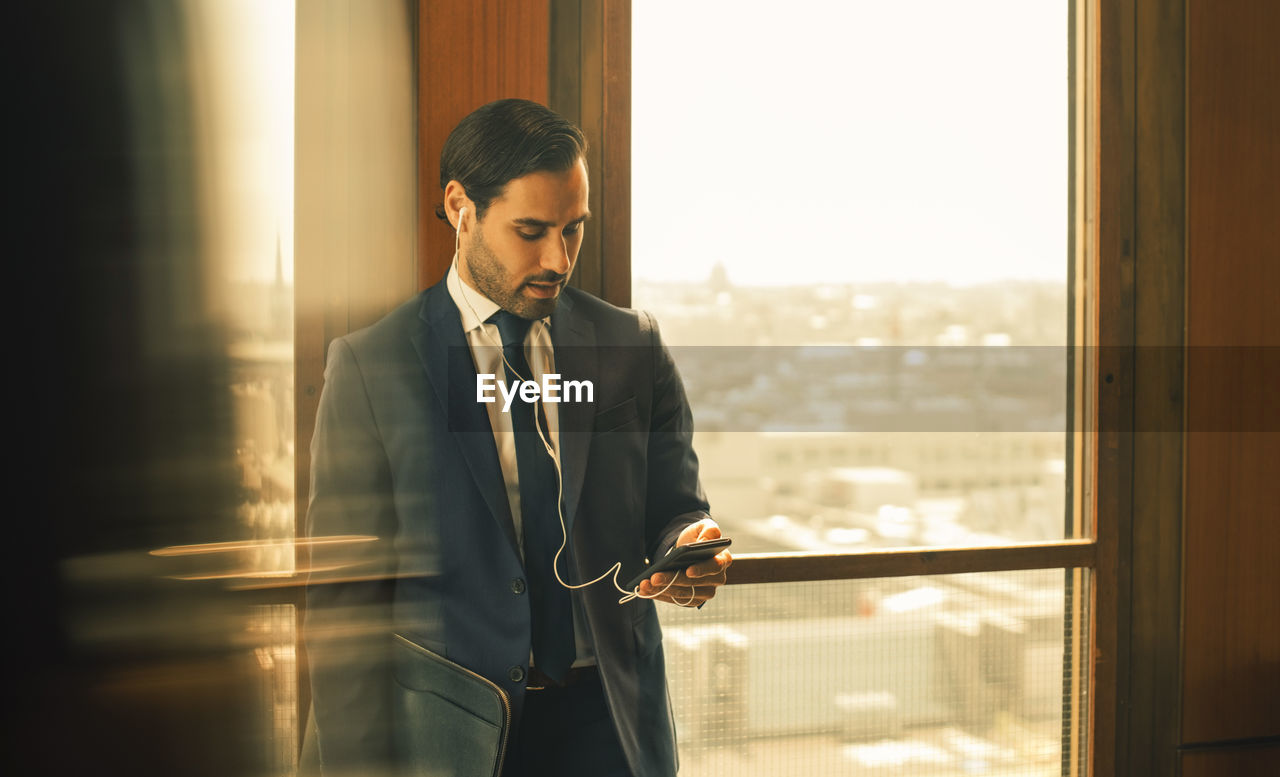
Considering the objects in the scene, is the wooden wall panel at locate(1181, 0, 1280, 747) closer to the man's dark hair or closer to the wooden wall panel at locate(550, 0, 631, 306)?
the wooden wall panel at locate(550, 0, 631, 306)

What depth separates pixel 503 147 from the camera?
1116mm

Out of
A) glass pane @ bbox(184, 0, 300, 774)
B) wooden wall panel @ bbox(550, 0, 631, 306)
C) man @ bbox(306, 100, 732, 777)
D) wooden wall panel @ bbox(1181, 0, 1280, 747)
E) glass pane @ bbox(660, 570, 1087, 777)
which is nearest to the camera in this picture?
glass pane @ bbox(184, 0, 300, 774)

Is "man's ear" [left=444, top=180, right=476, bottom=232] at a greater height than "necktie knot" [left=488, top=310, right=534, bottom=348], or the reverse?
"man's ear" [left=444, top=180, right=476, bottom=232]

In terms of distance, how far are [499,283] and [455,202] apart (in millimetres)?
123

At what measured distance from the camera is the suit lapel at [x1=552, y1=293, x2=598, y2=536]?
3.70ft

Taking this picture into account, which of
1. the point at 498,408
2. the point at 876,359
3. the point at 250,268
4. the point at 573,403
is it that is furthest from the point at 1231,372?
the point at 250,268

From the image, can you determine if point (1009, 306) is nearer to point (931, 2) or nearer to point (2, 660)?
point (931, 2)

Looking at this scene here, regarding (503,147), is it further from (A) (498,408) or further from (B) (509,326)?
(A) (498,408)

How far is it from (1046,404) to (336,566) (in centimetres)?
131

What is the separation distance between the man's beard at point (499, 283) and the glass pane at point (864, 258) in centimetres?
22

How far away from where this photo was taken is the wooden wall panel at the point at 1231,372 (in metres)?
1.51

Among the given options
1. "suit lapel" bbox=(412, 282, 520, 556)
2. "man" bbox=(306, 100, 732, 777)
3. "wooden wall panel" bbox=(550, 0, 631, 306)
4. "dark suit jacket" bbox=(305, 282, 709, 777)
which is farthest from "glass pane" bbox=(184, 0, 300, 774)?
"wooden wall panel" bbox=(550, 0, 631, 306)

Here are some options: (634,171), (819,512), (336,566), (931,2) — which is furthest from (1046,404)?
(336,566)

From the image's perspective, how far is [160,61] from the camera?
0.37m
